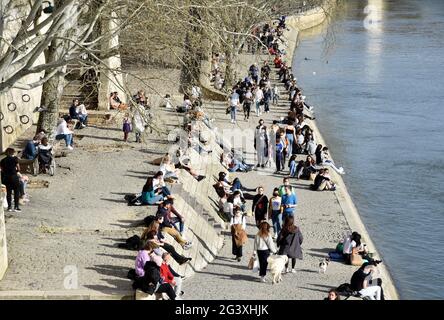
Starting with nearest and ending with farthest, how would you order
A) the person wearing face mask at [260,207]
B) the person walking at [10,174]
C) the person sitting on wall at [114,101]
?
the person walking at [10,174] < the person wearing face mask at [260,207] < the person sitting on wall at [114,101]

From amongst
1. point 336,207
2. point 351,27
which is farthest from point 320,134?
point 351,27

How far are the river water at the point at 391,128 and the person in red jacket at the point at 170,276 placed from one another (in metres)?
4.72

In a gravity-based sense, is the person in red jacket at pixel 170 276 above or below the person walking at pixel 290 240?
below

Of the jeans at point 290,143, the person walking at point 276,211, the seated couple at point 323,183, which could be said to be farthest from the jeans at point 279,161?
the person walking at point 276,211

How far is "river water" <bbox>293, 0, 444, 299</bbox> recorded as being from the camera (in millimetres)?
20438

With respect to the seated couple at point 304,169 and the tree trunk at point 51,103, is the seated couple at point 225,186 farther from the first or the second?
the tree trunk at point 51,103

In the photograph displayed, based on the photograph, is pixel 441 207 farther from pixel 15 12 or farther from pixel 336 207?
pixel 15 12

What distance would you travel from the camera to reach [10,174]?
17125mm

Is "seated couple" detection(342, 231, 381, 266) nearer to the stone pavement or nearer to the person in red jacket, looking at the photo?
the stone pavement

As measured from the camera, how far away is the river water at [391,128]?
20.4 metres

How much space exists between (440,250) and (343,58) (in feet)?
114

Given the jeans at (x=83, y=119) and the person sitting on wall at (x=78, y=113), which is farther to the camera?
the jeans at (x=83, y=119)

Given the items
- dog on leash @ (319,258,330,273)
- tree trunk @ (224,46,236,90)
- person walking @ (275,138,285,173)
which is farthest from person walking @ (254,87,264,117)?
dog on leash @ (319,258,330,273)

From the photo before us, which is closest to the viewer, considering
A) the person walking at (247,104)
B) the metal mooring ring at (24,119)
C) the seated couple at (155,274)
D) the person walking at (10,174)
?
the seated couple at (155,274)
